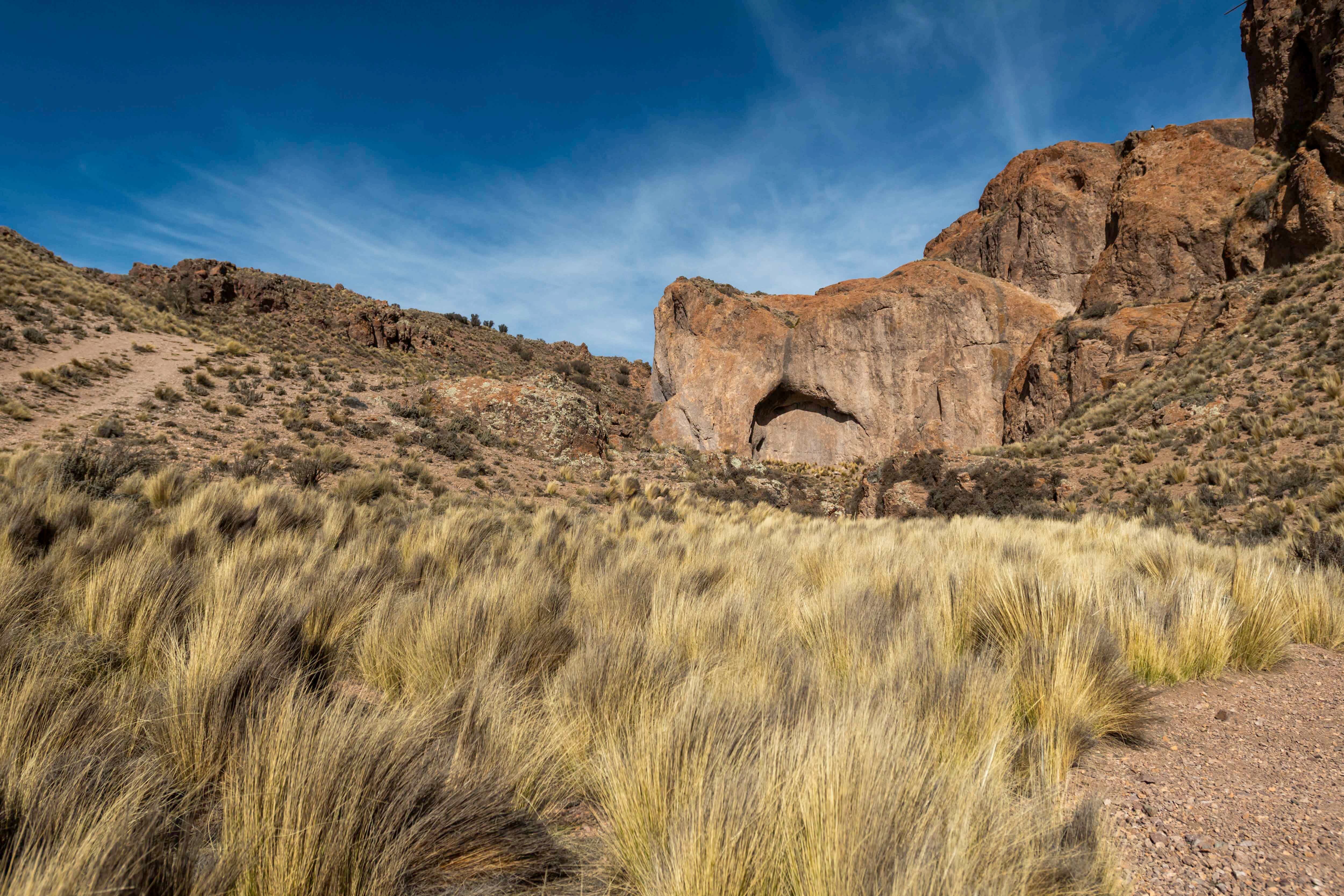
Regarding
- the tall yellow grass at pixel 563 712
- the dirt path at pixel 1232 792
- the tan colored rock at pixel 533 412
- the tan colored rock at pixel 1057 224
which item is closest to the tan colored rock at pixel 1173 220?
the tan colored rock at pixel 1057 224

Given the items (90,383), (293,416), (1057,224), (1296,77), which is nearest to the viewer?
(293,416)

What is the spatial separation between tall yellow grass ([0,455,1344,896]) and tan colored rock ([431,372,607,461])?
507 inches

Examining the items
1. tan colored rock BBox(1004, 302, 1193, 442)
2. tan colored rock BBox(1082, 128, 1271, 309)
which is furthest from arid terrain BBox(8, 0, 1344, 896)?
tan colored rock BBox(1082, 128, 1271, 309)

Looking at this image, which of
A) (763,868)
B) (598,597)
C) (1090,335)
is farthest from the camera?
(1090,335)

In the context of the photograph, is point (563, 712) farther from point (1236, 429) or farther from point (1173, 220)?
point (1173, 220)

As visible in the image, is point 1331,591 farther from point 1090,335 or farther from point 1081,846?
point 1090,335

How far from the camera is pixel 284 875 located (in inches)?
47.6

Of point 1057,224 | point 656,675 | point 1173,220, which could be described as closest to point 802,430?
point 1057,224

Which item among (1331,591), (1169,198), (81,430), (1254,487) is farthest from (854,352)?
(81,430)

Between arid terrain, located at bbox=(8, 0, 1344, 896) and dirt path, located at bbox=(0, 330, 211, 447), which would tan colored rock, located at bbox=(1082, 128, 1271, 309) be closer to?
arid terrain, located at bbox=(8, 0, 1344, 896)

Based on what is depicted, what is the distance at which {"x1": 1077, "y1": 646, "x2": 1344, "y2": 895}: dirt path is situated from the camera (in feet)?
5.14

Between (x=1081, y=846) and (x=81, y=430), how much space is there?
1735 centimetres

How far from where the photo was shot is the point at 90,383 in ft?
49.4

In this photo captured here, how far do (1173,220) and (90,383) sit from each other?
36.0 m
